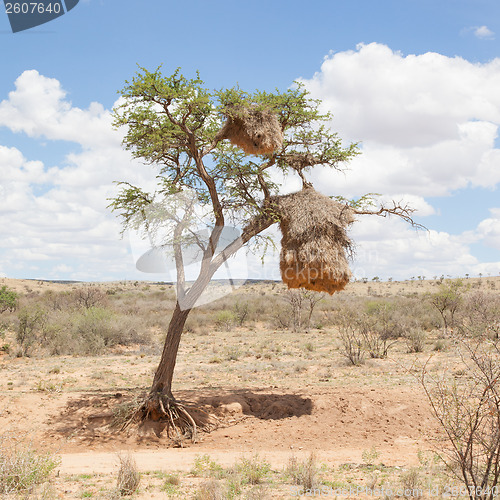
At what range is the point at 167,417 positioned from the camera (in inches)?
398

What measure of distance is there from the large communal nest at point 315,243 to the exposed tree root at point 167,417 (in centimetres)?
366

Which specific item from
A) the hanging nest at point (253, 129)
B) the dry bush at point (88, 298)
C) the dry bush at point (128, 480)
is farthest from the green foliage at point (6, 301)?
the dry bush at point (128, 480)

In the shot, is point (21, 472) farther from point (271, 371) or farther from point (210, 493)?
point (271, 371)

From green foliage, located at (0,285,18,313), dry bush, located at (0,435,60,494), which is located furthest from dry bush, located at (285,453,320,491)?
green foliage, located at (0,285,18,313)

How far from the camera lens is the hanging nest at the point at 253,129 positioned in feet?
31.3

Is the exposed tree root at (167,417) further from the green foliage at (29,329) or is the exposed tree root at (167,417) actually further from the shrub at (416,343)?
the green foliage at (29,329)

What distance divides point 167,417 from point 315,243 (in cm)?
501

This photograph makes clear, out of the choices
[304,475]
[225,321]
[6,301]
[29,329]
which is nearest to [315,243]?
[304,475]

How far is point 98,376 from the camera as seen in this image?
14.8m

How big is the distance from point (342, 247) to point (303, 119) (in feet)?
10.8

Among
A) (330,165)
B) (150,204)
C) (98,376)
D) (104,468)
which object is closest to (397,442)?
(104,468)

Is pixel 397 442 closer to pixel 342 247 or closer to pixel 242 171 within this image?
pixel 342 247

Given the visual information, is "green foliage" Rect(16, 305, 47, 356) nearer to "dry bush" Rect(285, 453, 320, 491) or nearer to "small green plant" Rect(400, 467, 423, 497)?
"dry bush" Rect(285, 453, 320, 491)

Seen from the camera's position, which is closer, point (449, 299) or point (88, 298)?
point (449, 299)
